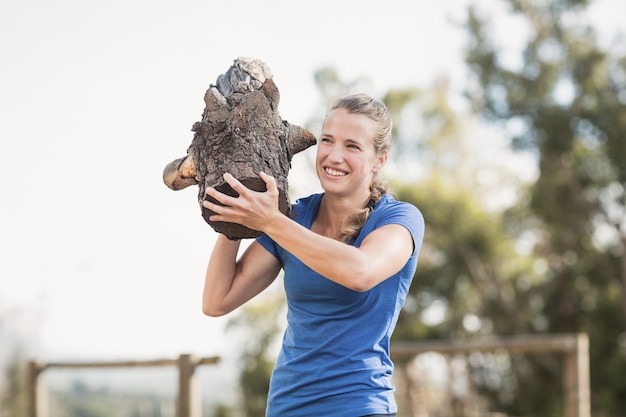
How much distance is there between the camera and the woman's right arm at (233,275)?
80.0 inches

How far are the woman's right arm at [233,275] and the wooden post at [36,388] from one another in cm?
384

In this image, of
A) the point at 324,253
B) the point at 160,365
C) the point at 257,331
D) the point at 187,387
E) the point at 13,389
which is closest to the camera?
the point at 324,253

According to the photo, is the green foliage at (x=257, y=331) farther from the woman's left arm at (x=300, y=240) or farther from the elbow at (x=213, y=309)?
the woman's left arm at (x=300, y=240)

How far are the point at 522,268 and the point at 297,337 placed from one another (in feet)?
53.3

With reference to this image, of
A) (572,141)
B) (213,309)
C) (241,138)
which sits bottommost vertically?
(213,309)

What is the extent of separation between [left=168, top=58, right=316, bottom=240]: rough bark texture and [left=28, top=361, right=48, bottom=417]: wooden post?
4.08 metres

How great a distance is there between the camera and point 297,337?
1.90 metres

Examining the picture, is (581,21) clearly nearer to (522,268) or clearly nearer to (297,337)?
(522,268)

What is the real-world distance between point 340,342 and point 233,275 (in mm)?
359

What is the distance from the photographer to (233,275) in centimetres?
207

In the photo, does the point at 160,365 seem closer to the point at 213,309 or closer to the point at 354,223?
the point at 213,309

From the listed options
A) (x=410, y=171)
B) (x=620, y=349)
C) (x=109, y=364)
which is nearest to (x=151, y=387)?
(x=109, y=364)

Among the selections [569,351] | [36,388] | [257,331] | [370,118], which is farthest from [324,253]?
[257,331]

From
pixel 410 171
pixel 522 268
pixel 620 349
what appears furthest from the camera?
pixel 410 171
